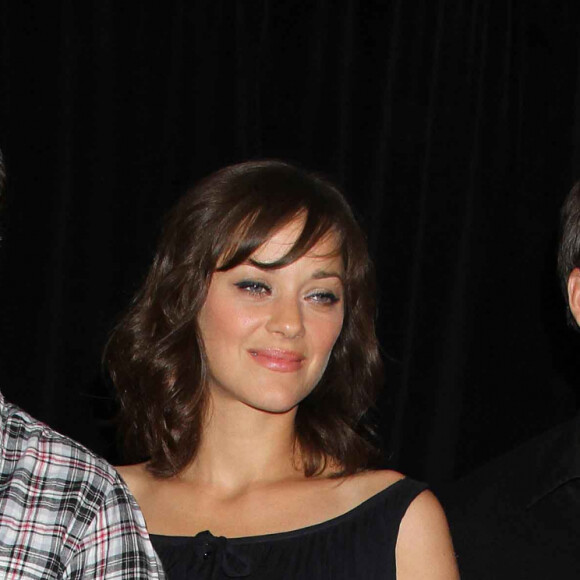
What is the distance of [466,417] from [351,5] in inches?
50.5

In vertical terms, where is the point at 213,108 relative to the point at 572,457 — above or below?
above

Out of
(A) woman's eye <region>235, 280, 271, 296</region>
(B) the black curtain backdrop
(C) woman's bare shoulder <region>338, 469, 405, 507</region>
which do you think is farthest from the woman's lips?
(B) the black curtain backdrop

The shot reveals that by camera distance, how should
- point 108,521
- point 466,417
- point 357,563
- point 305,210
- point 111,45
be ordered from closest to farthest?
point 108,521
point 357,563
point 305,210
point 111,45
point 466,417

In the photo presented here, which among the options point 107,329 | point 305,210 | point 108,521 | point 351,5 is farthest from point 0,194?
point 351,5

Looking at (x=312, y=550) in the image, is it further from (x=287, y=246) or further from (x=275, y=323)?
(x=287, y=246)

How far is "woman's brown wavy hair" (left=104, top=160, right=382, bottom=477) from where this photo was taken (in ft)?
6.63

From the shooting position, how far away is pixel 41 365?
3096 mm

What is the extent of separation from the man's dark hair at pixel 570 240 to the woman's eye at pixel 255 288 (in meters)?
0.62

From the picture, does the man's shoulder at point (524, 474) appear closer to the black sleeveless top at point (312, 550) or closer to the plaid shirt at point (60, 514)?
the black sleeveless top at point (312, 550)

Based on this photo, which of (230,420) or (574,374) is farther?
(574,374)

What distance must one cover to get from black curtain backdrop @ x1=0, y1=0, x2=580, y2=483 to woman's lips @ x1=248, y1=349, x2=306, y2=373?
1114 mm

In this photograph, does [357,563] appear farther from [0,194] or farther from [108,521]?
[0,194]

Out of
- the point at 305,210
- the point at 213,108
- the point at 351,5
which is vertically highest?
the point at 351,5

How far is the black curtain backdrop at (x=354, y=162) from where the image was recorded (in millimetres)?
3068
